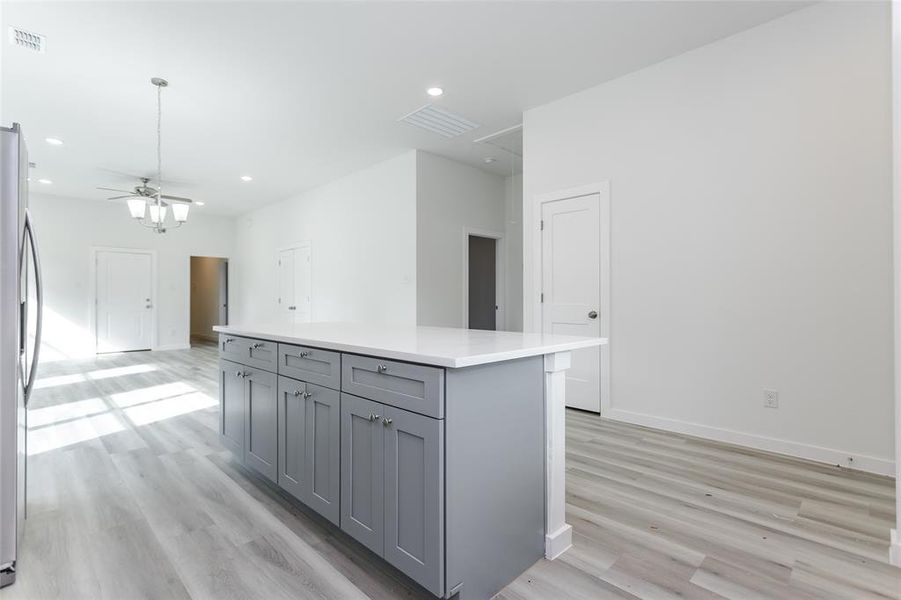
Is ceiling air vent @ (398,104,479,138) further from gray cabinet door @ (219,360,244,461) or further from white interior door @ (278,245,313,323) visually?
white interior door @ (278,245,313,323)

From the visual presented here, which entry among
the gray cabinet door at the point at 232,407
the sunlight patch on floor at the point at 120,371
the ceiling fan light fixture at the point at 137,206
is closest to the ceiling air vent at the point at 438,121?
the ceiling fan light fixture at the point at 137,206

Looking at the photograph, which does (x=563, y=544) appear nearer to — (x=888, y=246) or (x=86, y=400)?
(x=888, y=246)

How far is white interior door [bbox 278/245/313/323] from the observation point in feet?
24.2

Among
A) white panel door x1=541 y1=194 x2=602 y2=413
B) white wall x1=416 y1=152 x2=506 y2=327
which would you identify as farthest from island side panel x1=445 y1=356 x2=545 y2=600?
white wall x1=416 y1=152 x2=506 y2=327

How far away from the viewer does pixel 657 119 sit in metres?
3.36

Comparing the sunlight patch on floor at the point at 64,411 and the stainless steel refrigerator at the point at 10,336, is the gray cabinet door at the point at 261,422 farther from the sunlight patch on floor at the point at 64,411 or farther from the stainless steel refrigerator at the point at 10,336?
the sunlight patch on floor at the point at 64,411

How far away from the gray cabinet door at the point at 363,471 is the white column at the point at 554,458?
67 centimetres

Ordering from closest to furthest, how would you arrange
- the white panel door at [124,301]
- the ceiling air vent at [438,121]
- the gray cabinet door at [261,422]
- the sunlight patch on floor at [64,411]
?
the gray cabinet door at [261,422] → the sunlight patch on floor at [64,411] → the ceiling air vent at [438,121] → the white panel door at [124,301]

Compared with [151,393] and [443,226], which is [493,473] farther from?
[151,393]

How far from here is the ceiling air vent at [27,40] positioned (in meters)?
2.90

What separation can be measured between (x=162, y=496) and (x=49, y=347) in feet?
24.5

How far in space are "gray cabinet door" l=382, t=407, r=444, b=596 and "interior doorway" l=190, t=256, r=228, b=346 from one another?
34.2 ft

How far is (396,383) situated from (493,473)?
46 centimetres

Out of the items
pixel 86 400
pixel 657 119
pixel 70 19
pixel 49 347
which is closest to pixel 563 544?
pixel 657 119
